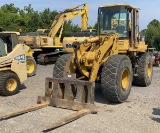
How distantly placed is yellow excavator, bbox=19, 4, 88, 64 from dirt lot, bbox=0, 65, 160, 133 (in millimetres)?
9061

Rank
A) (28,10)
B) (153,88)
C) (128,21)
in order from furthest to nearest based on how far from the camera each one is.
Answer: (28,10) → (153,88) → (128,21)

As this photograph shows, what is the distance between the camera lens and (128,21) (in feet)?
28.5

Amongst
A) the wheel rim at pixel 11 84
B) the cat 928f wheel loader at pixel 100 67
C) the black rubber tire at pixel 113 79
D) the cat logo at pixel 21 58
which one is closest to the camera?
the cat 928f wheel loader at pixel 100 67

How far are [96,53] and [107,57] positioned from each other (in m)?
0.47

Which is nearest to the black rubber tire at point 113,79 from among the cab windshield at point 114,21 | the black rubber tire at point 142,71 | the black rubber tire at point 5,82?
the cab windshield at point 114,21

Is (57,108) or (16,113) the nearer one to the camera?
(16,113)

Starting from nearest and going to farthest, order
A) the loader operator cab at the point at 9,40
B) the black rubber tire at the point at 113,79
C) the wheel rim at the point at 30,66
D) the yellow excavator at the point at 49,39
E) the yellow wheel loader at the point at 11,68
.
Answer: the black rubber tire at the point at 113,79 < the yellow wheel loader at the point at 11,68 < the loader operator cab at the point at 9,40 < the wheel rim at the point at 30,66 < the yellow excavator at the point at 49,39

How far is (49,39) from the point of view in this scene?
59.6 ft

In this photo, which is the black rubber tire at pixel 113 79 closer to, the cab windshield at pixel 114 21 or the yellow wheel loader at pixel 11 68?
the cab windshield at pixel 114 21

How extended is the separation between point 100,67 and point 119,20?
183cm

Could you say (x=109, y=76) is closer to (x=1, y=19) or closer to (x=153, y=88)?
(x=153, y=88)

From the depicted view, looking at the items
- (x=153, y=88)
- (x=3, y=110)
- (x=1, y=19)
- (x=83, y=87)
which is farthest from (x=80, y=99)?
(x=1, y=19)

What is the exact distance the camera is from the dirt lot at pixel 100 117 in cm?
Answer: 550

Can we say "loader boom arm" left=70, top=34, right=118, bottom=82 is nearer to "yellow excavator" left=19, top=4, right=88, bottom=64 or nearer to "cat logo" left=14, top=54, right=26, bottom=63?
"cat logo" left=14, top=54, right=26, bottom=63
